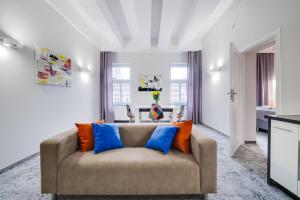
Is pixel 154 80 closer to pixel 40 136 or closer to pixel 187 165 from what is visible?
pixel 40 136

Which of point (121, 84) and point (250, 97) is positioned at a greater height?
point (121, 84)

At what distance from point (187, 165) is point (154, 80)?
510 centimetres

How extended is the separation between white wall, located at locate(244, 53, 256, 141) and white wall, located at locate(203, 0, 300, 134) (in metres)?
0.48

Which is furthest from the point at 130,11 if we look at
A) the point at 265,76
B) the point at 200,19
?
the point at 265,76

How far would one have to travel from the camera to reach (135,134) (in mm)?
2199

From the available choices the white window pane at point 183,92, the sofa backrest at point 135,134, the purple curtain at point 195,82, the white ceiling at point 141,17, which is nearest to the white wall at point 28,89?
the white ceiling at point 141,17

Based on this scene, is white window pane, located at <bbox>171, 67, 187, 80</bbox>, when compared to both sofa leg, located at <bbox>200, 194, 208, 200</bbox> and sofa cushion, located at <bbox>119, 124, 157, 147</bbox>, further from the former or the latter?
sofa leg, located at <bbox>200, 194, 208, 200</bbox>

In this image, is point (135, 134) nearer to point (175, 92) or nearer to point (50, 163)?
point (50, 163)

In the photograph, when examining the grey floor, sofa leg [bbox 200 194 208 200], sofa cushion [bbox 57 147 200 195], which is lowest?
the grey floor

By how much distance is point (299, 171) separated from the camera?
62.5 inches

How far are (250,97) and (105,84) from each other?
15.6ft

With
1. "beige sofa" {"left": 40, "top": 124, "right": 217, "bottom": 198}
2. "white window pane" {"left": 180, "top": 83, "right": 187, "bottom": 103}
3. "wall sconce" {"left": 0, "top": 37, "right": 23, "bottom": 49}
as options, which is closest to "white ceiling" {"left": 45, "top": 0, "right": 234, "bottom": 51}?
"wall sconce" {"left": 0, "top": 37, "right": 23, "bottom": 49}

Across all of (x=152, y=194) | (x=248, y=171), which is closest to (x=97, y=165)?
(x=152, y=194)

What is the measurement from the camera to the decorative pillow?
1.92m
